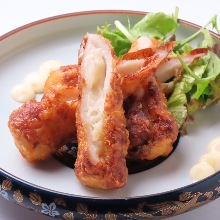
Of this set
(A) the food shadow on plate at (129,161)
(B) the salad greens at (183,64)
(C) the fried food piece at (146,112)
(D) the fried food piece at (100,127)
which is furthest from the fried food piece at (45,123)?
(B) the salad greens at (183,64)

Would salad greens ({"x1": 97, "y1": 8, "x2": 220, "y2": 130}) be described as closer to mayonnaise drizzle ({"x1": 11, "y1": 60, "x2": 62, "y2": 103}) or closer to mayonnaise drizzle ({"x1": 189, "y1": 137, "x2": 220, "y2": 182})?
mayonnaise drizzle ({"x1": 189, "y1": 137, "x2": 220, "y2": 182})

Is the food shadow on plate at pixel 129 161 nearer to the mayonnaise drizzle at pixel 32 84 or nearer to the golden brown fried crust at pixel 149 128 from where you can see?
the golden brown fried crust at pixel 149 128

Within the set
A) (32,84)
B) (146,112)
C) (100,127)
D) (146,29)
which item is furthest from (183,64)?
(32,84)

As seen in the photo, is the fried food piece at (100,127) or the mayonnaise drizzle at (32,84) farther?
the mayonnaise drizzle at (32,84)

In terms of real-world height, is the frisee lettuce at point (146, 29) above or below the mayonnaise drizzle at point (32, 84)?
below

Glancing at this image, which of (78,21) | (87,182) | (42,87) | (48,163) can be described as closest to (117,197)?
(87,182)

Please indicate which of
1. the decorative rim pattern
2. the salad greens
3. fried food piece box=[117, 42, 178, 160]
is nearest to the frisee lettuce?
the salad greens
